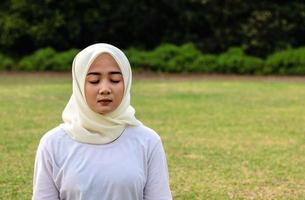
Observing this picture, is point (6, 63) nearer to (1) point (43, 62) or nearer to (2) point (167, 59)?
(1) point (43, 62)

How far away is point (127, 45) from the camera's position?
79.5 ft

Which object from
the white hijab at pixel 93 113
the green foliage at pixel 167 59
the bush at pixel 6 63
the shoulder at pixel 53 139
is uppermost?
the white hijab at pixel 93 113

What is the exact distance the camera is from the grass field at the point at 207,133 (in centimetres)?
586

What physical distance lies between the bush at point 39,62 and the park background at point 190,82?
33mm

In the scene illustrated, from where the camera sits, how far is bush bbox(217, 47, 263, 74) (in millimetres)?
21234

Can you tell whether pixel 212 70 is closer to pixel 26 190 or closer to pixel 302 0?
pixel 302 0

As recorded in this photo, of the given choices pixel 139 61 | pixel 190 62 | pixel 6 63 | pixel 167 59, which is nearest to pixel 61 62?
pixel 6 63

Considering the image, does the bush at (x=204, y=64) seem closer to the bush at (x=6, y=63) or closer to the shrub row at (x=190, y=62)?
the shrub row at (x=190, y=62)

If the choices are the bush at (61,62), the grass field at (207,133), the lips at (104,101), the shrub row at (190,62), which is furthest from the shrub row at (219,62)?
the lips at (104,101)

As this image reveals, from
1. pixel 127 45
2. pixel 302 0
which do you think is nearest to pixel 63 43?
pixel 127 45

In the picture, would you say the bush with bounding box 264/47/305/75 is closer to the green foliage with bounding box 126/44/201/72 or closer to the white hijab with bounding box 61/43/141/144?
the green foliage with bounding box 126/44/201/72

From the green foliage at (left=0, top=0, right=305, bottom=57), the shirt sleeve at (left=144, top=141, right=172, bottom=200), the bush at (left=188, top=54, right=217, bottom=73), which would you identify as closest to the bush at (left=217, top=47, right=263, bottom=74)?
the bush at (left=188, top=54, right=217, bottom=73)

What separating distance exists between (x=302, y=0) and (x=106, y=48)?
22.3 metres

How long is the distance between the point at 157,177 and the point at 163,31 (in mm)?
22031
